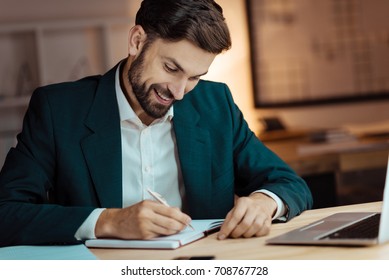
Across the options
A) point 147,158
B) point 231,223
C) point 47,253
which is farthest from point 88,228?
point 147,158

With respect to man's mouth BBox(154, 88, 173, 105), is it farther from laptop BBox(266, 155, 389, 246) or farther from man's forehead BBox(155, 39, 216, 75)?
laptop BBox(266, 155, 389, 246)

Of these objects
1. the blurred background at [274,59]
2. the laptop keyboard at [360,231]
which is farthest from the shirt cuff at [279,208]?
the blurred background at [274,59]

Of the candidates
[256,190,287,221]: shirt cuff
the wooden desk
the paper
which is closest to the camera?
the wooden desk

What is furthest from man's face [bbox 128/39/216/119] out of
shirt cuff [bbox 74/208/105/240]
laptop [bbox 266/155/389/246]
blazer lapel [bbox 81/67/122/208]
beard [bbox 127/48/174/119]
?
laptop [bbox 266/155/389/246]

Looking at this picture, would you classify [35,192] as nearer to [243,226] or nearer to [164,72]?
[164,72]

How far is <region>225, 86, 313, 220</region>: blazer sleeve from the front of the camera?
2009 mm

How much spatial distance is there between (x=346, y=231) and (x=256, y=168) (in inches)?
23.2

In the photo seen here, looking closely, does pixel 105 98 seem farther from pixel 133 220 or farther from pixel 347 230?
pixel 347 230

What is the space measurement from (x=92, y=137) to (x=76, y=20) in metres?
3.34

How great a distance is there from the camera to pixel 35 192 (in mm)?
1889

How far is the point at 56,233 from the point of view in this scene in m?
1.67

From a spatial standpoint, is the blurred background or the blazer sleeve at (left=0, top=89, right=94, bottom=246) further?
the blurred background
